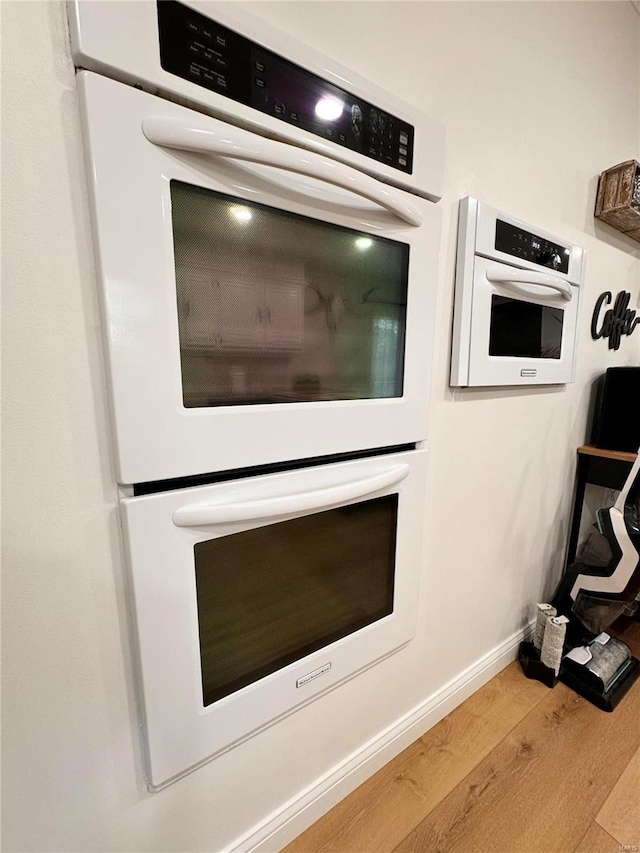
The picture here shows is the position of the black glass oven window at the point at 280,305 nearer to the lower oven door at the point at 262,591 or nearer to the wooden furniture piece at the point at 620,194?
the lower oven door at the point at 262,591

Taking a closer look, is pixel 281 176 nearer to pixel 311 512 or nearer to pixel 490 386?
pixel 311 512

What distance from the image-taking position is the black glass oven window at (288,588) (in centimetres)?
67

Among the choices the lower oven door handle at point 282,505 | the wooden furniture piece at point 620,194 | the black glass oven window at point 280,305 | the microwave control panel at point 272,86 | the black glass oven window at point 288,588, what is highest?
the wooden furniture piece at point 620,194

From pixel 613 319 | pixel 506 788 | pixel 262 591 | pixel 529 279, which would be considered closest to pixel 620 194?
pixel 613 319

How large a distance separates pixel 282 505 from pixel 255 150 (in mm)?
528

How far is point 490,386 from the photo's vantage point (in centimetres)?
103

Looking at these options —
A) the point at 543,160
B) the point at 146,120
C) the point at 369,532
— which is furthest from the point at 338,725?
the point at 543,160

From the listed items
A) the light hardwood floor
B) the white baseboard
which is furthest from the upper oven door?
the light hardwood floor

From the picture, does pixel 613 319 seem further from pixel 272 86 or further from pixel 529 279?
pixel 272 86

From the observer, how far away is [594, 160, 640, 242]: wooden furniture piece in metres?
1.20

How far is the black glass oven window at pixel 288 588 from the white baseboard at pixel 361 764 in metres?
0.42

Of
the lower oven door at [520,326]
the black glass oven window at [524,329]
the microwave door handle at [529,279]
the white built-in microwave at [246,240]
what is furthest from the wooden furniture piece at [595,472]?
the white built-in microwave at [246,240]

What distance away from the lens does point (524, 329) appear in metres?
1.05

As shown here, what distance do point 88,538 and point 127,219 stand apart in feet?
1.44
